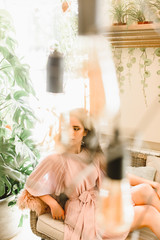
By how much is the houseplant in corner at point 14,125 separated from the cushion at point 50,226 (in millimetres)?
272

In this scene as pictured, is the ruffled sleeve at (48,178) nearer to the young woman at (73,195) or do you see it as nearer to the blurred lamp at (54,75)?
the young woman at (73,195)

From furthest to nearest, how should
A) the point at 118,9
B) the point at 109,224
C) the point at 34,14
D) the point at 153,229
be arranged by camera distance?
the point at 118,9
the point at 153,229
the point at 34,14
the point at 109,224

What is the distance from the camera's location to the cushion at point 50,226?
4.23 feet

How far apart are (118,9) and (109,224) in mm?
1573

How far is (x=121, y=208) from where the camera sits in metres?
0.24

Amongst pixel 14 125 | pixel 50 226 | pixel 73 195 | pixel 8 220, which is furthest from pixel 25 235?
pixel 14 125

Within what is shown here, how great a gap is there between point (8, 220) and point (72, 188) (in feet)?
2.23

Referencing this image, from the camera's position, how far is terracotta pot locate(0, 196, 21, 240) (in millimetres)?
1634

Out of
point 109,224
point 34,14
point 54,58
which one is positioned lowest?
point 109,224

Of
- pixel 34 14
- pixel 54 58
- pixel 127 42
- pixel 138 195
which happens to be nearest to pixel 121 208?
pixel 54 58

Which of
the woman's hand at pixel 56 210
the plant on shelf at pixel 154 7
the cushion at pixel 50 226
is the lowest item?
the cushion at pixel 50 226

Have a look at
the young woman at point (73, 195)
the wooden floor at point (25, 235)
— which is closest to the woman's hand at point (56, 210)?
the young woman at point (73, 195)

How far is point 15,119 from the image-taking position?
57.6 inches

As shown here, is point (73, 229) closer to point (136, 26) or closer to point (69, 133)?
point (69, 133)
